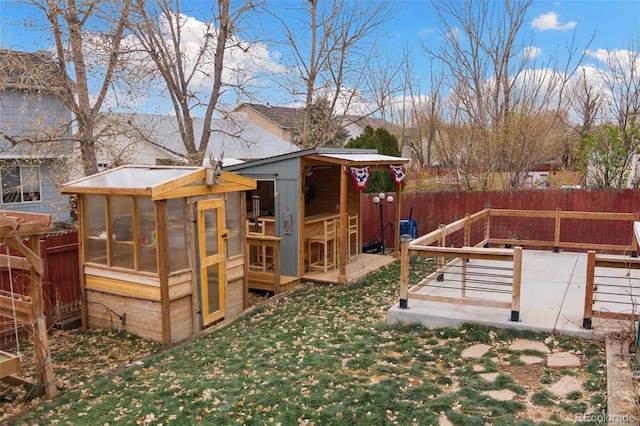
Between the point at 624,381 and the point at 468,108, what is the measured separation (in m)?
13.4

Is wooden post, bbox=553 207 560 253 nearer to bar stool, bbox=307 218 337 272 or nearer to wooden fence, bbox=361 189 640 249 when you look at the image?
wooden fence, bbox=361 189 640 249

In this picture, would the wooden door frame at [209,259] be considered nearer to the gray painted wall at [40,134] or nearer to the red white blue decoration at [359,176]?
the red white blue decoration at [359,176]

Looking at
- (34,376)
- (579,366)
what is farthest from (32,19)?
(579,366)

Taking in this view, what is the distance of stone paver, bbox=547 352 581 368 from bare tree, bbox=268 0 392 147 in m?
11.9

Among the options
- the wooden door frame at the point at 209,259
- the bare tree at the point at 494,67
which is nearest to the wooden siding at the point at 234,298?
the wooden door frame at the point at 209,259

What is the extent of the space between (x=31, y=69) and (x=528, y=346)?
9605 mm

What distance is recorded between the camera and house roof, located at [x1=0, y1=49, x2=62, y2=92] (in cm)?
876

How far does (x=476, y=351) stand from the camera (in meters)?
4.80

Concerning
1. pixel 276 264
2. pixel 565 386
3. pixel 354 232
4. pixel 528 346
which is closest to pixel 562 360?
pixel 528 346

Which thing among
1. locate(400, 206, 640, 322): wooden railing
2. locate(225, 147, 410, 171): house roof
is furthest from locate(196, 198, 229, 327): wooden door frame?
locate(400, 206, 640, 322): wooden railing

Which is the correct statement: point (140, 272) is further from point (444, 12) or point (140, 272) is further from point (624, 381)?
point (444, 12)

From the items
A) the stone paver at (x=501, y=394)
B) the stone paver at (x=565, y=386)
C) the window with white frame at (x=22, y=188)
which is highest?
the window with white frame at (x=22, y=188)

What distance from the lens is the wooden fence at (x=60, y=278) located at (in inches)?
276

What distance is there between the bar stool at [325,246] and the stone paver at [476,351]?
470 centimetres
